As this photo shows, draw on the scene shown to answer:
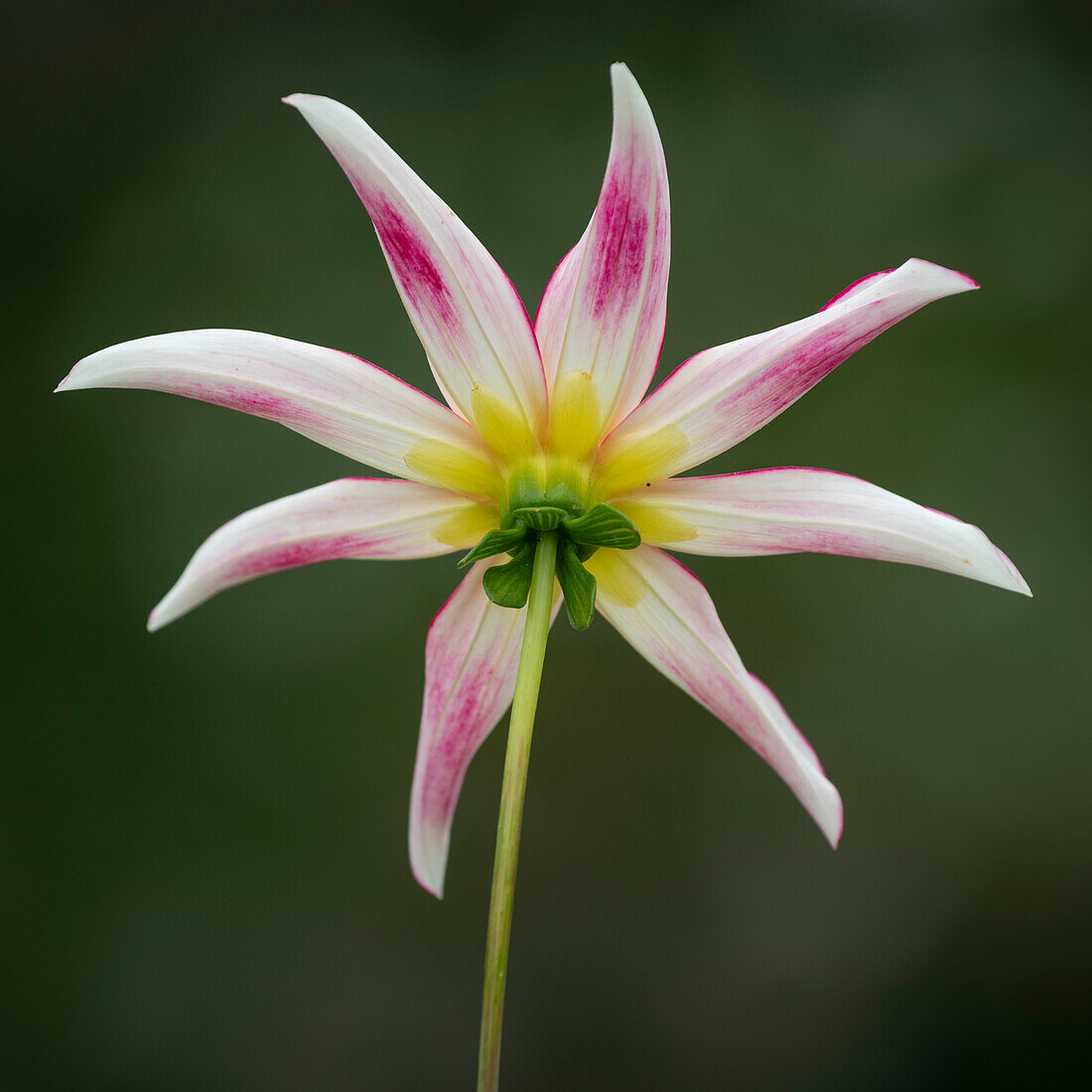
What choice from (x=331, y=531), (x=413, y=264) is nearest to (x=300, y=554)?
(x=331, y=531)

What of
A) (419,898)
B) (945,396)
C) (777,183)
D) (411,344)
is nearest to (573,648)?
(419,898)

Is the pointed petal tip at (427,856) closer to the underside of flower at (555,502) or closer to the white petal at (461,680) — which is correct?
the white petal at (461,680)

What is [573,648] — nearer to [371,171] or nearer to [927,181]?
[927,181]

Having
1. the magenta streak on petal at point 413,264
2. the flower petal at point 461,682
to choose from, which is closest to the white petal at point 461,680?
the flower petal at point 461,682

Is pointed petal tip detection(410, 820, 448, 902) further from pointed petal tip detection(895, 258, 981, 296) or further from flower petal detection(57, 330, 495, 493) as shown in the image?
pointed petal tip detection(895, 258, 981, 296)

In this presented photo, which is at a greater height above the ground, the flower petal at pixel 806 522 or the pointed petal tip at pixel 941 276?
the pointed petal tip at pixel 941 276
